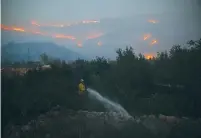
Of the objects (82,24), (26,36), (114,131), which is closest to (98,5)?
(82,24)

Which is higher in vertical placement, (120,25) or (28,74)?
(120,25)

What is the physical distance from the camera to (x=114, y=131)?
399 cm

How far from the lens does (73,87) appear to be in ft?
13.1

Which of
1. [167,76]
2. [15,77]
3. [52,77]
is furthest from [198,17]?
[15,77]

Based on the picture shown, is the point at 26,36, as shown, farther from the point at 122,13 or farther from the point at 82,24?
the point at 122,13

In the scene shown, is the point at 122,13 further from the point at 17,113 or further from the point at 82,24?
the point at 17,113

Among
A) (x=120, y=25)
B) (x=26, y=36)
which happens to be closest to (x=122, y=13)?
(x=120, y=25)

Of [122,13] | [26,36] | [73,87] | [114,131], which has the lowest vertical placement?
[114,131]

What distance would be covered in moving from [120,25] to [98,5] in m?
0.35

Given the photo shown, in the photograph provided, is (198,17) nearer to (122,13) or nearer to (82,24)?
(122,13)

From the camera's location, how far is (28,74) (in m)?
3.96

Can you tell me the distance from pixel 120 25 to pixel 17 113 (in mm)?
1548

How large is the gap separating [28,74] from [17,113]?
1.48 ft

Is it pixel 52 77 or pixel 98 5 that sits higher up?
pixel 98 5
